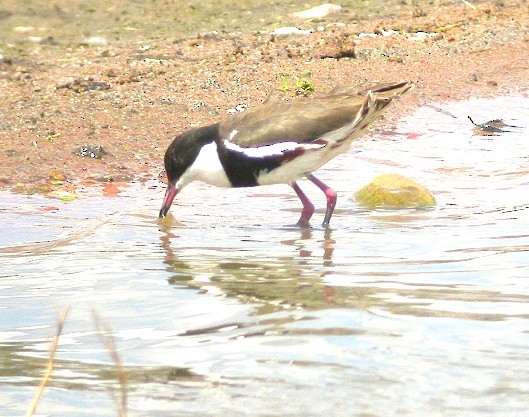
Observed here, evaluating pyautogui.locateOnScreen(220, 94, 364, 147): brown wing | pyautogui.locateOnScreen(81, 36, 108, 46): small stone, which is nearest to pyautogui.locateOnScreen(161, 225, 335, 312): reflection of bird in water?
pyautogui.locateOnScreen(220, 94, 364, 147): brown wing

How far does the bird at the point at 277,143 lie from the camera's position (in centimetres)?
759

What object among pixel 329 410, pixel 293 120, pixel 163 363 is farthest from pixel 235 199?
pixel 329 410

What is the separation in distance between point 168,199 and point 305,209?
0.84 metres

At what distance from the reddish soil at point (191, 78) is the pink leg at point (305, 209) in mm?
1433

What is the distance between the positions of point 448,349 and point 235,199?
164 inches

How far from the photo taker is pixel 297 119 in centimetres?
770

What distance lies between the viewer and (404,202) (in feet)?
26.2

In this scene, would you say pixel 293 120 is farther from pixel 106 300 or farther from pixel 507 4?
pixel 507 4

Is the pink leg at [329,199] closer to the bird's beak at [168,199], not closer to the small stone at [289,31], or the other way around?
the bird's beak at [168,199]

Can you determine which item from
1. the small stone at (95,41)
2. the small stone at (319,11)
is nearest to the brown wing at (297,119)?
the small stone at (95,41)

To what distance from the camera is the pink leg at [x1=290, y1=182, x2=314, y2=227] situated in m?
7.70

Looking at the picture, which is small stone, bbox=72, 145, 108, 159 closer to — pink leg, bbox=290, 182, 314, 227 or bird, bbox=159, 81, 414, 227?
bird, bbox=159, 81, 414, 227

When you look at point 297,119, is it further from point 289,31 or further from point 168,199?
point 289,31

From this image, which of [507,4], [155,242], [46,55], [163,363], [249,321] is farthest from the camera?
[507,4]
